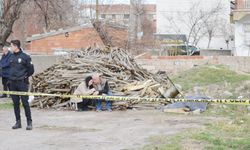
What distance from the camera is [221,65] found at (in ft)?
77.0

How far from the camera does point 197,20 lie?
53719 mm

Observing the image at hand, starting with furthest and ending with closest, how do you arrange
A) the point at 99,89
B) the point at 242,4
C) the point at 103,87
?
the point at 242,4
the point at 103,87
the point at 99,89

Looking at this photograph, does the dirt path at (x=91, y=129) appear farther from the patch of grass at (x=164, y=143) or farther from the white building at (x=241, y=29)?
the white building at (x=241, y=29)

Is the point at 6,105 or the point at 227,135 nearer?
the point at 227,135

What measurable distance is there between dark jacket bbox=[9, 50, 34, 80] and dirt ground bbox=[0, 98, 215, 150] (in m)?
1.11

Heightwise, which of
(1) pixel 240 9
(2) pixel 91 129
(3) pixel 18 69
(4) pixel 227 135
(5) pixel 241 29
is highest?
(1) pixel 240 9

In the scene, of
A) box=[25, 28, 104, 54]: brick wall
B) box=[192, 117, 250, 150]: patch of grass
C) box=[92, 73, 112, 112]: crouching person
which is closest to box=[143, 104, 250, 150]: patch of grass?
box=[192, 117, 250, 150]: patch of grass

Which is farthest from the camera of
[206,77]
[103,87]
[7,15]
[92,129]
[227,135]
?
[7,15]

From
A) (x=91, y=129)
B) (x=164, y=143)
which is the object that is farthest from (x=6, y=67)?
(x=164, y=143)

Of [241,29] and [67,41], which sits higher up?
[241,29]

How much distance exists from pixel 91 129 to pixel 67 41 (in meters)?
21.8

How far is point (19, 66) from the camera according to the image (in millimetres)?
10727

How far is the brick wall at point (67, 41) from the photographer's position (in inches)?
1265

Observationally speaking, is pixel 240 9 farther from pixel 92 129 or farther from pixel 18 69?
pixel 18 69
